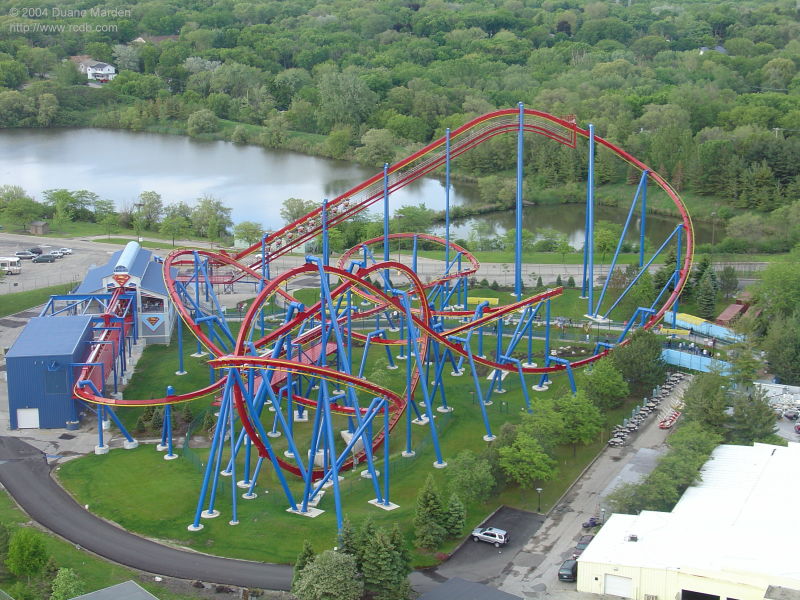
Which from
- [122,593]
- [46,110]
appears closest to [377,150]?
[46,110]

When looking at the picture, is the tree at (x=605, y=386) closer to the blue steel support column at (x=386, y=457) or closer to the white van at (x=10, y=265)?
the blue steel support column at (x=386, y=457)

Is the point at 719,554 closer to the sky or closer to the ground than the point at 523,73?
closer to the ground

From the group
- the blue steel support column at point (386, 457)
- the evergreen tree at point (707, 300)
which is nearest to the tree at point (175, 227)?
the evergreen tree at point (707, 300)

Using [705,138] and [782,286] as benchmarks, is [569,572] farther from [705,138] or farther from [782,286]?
[705,138]


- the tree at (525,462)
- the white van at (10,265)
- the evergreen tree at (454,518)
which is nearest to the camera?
the evergreen tree at (454,518)

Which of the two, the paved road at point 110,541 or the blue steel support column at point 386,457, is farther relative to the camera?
the blue steel support column at point 386,457

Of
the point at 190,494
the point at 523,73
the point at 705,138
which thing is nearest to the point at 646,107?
the point at 705,138
